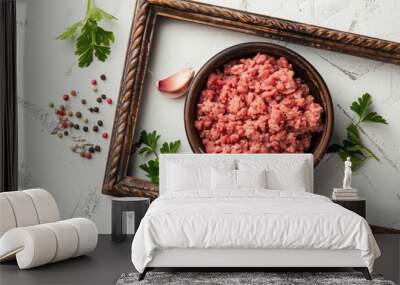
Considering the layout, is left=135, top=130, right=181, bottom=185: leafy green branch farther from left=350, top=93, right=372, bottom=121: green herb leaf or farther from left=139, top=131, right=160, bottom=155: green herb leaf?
left=350, top=93, right=372, bottom=121: green herb leaf

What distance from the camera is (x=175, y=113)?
289 inches

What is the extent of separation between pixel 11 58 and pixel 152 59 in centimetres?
144

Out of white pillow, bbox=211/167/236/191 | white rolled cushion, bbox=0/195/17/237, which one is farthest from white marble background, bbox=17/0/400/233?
white rolled cushion, bbox=0/195/17/237

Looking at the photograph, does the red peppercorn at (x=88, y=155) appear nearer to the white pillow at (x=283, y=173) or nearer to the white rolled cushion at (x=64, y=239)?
the white pillow at (x=283, y=173)

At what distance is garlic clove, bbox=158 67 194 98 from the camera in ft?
23.9

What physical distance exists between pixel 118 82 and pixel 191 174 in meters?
1.43

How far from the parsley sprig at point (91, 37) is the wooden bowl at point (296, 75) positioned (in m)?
1.05

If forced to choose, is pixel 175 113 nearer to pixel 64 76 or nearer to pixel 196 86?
pixel 196 86

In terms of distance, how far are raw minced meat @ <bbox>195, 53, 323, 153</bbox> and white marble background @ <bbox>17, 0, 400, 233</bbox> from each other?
34 centimetres

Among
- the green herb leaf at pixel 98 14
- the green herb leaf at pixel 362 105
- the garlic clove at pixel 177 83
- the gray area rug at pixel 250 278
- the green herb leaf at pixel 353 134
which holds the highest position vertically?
the green herb leaf at pixel 98 14

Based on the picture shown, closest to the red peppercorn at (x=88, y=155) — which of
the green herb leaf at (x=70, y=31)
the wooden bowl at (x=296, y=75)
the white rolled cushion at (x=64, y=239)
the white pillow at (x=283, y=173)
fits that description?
the wooden bowl at (x=296, y=75)

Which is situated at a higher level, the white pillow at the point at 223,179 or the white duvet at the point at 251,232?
the white pillow at the point at 223,179

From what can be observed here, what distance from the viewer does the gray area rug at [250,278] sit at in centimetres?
486

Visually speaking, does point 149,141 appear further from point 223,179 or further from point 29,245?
point 29,245
